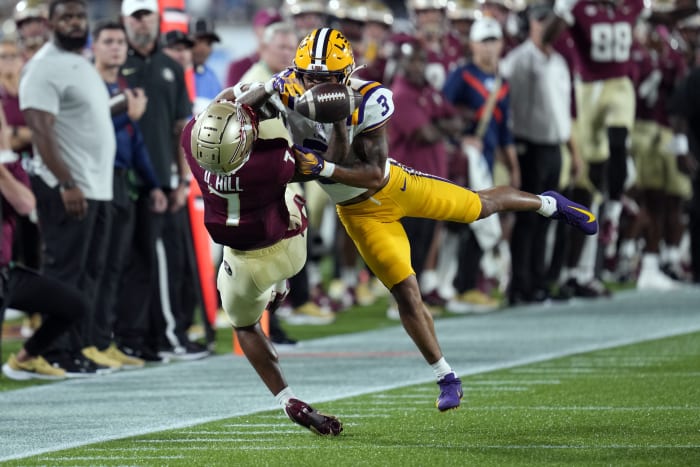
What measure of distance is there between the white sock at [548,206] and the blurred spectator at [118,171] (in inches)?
116

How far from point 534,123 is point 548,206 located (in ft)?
18.8

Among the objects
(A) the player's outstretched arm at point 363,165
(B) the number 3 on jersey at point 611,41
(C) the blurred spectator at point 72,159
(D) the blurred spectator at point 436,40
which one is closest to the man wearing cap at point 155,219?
(C) the blurred spectator at point 72,159

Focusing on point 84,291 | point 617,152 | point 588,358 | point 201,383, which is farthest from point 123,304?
point 617,152

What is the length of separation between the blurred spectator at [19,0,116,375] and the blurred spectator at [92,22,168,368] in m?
0.23

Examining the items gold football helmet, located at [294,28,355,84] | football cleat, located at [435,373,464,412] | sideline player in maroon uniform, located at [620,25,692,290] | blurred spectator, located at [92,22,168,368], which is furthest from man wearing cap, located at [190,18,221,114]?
sideline player in maroon uniform, located at [620,25,692,290]

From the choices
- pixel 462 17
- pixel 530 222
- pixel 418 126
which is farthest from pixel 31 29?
pixel 462 17

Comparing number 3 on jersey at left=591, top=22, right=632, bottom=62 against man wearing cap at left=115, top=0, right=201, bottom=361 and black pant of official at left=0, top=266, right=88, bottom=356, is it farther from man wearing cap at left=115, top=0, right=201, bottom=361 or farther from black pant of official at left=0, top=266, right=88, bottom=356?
black pant of official at left=0, top=266, right=88, bottom=356

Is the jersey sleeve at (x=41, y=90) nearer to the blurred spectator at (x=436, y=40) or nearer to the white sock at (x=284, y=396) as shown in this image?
the white sock at (x=284, y=396)

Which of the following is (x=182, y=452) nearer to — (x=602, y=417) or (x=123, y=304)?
(x=602, y=417)

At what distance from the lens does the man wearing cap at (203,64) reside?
37.9ft

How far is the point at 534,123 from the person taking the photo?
1349 centimetres

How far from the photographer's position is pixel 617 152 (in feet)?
47.1

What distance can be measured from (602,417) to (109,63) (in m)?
4.37

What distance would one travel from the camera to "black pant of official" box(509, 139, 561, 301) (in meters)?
13.5
